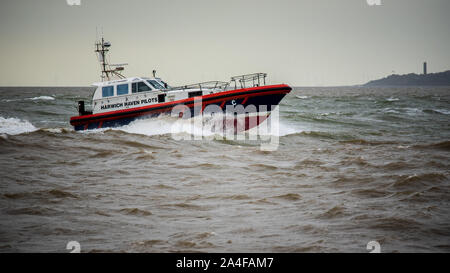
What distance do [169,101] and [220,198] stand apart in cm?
949

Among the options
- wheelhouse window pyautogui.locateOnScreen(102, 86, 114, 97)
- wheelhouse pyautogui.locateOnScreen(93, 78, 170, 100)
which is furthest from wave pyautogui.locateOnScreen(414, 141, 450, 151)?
wheelhouse window pyautogui.locateOnScreen(102, 86, 114, 97)

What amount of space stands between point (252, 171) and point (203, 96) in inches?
266

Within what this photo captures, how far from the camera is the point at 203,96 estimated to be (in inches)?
611

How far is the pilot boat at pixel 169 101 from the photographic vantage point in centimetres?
1552

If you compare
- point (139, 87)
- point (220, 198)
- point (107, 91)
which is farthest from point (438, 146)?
point (107, 91)

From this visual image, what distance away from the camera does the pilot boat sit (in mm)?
15516

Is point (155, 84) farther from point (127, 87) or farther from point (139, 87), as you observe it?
point (127, 87)

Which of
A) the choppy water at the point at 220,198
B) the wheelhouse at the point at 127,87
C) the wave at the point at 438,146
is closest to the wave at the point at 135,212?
the choppy water at the point at 220,198

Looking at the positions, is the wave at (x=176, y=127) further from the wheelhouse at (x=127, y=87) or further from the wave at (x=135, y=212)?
the wave at (x=135, y=212)

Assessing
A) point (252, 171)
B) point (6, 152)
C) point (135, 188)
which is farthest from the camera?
point (6, 152)

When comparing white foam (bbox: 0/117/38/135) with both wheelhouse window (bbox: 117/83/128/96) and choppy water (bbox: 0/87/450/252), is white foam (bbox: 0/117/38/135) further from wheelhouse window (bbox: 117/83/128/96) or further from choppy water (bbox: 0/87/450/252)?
choppy water (bbox: 0/87/450/252)

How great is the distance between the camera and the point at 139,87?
16.3m

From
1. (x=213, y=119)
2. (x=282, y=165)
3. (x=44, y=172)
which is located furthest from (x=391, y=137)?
(x=44, y=172)
